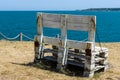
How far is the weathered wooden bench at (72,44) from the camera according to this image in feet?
37.7

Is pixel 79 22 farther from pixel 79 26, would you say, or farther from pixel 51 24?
pixel 51 24

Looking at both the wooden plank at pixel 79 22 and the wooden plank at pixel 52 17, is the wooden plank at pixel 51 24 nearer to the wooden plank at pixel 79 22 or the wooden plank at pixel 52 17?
the wooden plank at pixel 52 17

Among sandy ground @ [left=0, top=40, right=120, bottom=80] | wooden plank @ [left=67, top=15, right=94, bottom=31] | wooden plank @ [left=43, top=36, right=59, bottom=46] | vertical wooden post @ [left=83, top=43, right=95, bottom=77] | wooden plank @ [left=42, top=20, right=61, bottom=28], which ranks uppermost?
wooden plank @ [left=67, top=15, right=94, bottom=31]

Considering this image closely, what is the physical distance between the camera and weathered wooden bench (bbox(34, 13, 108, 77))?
37.7ft

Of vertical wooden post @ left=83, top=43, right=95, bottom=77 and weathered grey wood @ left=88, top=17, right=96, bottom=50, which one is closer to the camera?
weathered grey wood @ left=88, top=17, right=96, bottom=50

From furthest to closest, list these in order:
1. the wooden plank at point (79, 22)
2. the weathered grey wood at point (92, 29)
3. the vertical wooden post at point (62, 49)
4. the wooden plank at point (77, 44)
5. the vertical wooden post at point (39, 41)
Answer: the vertical wooden post at point (39, 41) → the vertical wooden post at point (62, 49) → the wooden plank at point (77, 44) → the wooden plank at point (79, 22) → the weathered grey wood at point (92, 29)

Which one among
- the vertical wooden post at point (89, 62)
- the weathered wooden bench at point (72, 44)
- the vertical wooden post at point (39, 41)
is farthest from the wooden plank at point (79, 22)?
the vertical wooden post at point (39, 41)

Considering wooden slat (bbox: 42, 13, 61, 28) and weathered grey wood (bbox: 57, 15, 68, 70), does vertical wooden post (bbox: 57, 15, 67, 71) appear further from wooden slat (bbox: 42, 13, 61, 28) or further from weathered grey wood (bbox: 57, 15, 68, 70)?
wooden slat (bbox: 42, 13, 61, 28)

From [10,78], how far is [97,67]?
10.8 ft

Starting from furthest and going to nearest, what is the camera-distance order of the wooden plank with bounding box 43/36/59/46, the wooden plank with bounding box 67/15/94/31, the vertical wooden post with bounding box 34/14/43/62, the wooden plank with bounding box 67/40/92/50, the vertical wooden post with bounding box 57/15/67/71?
1. the vertical wooden post with bounding box 34/14/43/62
2. the wooden plank with bounding box 43/36/59/46
3. the vertical wooden post with bounding box 57/15/67/71
4. the wooden plank with bounding box 67/40/92/50
5. the wooden plank with bounding box 67/15/94/31

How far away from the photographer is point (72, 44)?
12.1 meters

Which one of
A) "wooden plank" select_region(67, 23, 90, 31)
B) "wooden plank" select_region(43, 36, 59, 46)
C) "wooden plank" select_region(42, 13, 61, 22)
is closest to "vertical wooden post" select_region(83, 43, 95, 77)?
"wooden plank" select_region(67, 23, 90, 31)

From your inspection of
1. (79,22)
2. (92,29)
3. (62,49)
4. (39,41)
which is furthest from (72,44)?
(39,41)

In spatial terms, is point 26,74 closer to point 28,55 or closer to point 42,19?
point 42,19
